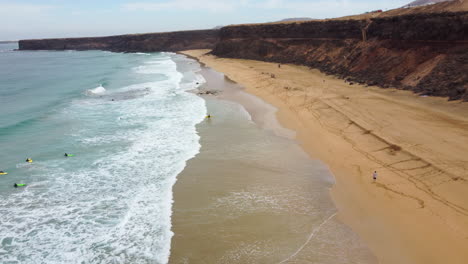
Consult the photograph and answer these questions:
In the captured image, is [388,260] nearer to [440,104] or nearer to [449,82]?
[440,104]

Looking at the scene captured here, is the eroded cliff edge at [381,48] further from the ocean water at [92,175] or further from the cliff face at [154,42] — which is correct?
the cliff face at [154,42]

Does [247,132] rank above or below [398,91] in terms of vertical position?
below

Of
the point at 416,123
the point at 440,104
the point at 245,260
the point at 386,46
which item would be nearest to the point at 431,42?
the point at 386,46

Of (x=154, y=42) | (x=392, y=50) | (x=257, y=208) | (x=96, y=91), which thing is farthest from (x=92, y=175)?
(x=154, y=42)

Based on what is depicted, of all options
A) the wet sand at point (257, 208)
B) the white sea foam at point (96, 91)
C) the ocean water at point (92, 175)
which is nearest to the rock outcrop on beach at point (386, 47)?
the wet sand at point (257, 208)

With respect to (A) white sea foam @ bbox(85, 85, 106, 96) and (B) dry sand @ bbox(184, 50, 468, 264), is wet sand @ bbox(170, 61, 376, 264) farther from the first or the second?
(A) white sea foam @ bbox(85, 85, 106, 96)

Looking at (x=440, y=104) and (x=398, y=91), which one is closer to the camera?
(x=440, y=104)

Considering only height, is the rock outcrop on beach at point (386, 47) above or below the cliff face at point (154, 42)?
below
